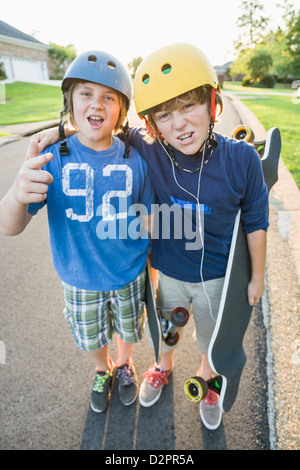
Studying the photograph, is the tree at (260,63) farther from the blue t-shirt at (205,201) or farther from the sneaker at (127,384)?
the sneaker at (127,384)

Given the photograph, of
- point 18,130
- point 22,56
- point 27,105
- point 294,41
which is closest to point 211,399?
point 18,130

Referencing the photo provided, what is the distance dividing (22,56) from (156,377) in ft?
132

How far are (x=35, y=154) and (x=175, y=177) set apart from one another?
723mm

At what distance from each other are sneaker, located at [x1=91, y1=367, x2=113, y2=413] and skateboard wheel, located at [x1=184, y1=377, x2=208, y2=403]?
0.59 metres

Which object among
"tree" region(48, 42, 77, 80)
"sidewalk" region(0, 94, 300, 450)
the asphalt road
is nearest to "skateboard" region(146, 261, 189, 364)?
the asphalt road

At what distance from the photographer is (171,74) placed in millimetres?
1423

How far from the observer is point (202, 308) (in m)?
1.86

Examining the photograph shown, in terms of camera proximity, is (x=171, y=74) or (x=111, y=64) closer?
(x=171, y=74)

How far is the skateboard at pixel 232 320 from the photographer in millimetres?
1640

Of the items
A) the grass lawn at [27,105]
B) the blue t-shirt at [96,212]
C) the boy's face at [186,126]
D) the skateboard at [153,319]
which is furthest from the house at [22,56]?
the skateboard at [153,319]

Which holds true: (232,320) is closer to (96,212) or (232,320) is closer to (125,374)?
(125,374)

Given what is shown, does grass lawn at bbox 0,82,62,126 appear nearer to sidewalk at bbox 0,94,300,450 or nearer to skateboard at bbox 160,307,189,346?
skateboard at bbox 160,307,189,346

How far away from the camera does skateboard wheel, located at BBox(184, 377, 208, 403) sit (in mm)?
1670
